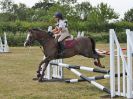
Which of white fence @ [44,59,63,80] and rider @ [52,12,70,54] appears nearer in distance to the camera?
rider @ [52,12,70,54]

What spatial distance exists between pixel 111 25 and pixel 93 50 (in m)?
46.8

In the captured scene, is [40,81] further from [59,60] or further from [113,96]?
[113,96]

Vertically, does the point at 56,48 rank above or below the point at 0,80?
above

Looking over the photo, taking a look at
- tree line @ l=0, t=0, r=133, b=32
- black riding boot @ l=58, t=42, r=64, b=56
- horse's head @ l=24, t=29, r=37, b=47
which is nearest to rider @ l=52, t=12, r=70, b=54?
black riding boot @ l=58, t=42, r=64, b=56

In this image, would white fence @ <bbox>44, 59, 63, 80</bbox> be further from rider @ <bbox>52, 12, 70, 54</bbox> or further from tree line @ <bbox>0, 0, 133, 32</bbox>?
tree line @ <bbox>0, 0, 133, 32</bbox>

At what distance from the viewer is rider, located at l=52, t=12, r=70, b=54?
12.5 meters

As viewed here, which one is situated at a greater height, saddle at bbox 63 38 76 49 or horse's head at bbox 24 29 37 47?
horse's head at bbox 24 29 37 47

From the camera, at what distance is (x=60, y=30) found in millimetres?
12648

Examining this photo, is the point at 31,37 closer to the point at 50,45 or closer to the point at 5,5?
the point at 50,45

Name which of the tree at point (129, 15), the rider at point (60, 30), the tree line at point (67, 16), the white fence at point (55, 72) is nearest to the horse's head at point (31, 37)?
the rider at point (60, 30)

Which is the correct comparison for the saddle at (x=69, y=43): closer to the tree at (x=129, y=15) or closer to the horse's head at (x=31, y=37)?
the horse's head at (x=31, y=37)

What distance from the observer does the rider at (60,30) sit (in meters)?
12.5

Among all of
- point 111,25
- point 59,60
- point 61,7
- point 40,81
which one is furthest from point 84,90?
point 61,7

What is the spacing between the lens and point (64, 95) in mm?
9750
